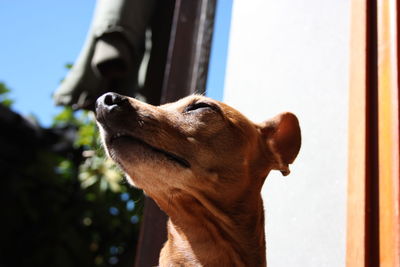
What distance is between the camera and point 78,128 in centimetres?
515

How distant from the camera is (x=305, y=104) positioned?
1.70 meters

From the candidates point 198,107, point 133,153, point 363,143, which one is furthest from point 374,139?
point 133,153

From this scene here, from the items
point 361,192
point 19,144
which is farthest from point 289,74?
point 19,144

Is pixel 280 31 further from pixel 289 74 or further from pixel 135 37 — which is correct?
pixel 135 37

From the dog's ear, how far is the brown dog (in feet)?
0.28

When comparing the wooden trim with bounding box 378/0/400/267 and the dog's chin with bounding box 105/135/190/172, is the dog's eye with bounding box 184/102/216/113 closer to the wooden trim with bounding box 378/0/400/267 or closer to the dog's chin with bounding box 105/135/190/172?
the dog's chin with bounding box 105/135/190/172

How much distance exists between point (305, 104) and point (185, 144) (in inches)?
22.3

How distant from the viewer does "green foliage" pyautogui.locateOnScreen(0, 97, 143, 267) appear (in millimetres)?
4301

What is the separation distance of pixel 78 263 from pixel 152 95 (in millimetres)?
2472

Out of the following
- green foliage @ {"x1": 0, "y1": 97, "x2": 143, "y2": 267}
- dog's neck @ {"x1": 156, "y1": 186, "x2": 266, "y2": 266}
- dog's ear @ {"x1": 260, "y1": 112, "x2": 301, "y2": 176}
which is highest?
dog's ear @ {"x1": 260, "y1": 112, "x2": 301, "y2": 176}

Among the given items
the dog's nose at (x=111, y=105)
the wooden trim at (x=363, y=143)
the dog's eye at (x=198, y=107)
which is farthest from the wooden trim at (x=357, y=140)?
the dog's nose at (x=111, y=105)

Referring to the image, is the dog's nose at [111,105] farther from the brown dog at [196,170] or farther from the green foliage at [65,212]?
the green foliage at [65,212]

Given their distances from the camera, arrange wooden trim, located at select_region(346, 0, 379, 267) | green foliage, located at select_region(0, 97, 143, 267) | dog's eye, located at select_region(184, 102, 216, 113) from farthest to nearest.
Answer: green foliage, located at select_region(0, 97, 143, 267) < dog's eye, located at select_region(184, 102, 216, 113) < wooden trim, located at select_region(346, 0, 379, 267)

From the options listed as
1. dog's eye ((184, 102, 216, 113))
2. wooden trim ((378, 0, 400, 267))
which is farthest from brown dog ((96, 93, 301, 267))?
wooden trim ((378, 0, 400, 267))
